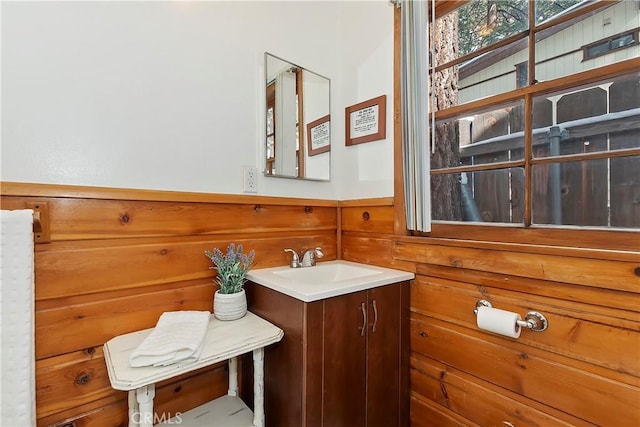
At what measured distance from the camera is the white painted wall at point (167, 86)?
95cm

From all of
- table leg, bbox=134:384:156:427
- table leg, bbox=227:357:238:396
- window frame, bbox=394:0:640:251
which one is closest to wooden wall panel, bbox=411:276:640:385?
window frame, bbox=394:0:640:251

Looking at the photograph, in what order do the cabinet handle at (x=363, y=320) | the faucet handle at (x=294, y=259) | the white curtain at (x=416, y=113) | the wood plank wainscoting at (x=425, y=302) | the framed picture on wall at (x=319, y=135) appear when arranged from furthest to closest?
the framed picture on wall at (x=319, y=135), the faucet handle at (x=294, y=259), the white curtain at (x=416, y=113), the cabinet handle at (x=363, y=320), the wood plank wainscoting at (x=425, y=302)

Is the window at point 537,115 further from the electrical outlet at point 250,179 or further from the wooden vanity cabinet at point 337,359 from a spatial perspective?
the electrical outlet at point 250,179

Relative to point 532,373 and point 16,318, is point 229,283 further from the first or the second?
point 532,373

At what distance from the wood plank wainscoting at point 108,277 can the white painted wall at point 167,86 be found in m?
0.08

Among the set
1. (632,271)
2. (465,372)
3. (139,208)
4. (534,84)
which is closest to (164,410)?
(139,208)

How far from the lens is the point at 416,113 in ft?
4.26

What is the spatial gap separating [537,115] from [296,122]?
3.64 feet

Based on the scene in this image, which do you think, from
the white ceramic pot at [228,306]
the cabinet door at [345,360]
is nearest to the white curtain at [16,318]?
the white ceramic pot at [228,306]

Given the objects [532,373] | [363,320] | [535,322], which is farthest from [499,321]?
[363,320]

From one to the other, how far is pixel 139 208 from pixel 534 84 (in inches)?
63.1

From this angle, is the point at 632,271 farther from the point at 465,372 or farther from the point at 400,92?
the point at 400,92

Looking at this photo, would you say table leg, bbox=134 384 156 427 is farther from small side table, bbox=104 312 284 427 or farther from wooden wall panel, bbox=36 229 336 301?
wooden wall panel, bbox=36 229 336 301

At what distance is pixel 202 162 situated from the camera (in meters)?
1.28
